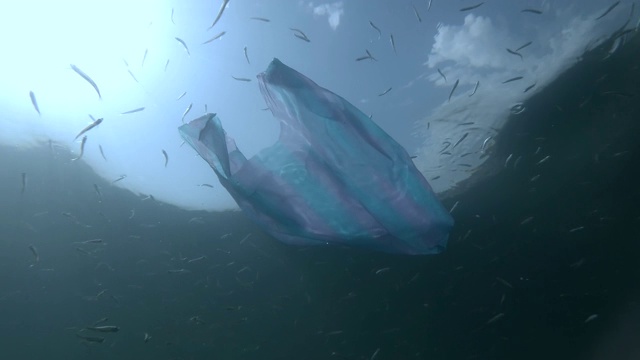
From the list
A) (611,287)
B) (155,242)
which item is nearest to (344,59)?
(155,242)

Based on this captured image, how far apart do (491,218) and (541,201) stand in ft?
4.99

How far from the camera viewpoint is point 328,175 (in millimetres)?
3918

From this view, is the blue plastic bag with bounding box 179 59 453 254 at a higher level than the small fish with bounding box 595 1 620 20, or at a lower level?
higher

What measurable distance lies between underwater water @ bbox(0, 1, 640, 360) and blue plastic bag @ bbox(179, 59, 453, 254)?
4.41m

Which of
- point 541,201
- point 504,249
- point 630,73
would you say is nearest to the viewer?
point 630,73

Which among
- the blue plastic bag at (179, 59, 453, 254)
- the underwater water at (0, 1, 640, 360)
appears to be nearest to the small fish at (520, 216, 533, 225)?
the underwater water at (0, 1, 640, 360)

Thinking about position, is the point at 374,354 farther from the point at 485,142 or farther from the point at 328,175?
the point at 328,175

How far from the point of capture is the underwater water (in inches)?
379

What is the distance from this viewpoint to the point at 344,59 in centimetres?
841

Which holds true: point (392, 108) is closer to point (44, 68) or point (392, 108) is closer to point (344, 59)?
point (344, 59)

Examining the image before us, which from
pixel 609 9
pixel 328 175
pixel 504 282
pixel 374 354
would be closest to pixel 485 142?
pixel 609 9

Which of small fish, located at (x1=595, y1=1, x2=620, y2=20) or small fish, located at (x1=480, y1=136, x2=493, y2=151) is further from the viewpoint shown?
small fish, located at (x1=480, y1=136, x2=493, y2=151)

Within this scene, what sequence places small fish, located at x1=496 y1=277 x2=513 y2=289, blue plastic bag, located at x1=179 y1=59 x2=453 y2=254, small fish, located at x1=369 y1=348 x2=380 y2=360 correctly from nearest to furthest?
blue plastic bag, located at x1=179 y1=59 x2=453 y2=254, small fish, located at x1=496 y1=277 x2=513 y2=289, small fish, located at x1=369 y1=348 x2=380 y2=360

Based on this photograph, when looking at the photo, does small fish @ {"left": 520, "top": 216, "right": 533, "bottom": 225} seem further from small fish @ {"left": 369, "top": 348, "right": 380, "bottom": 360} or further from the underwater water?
small fish @ {"left": 369, "top": 348, "right": 380, "bottom": 360}
